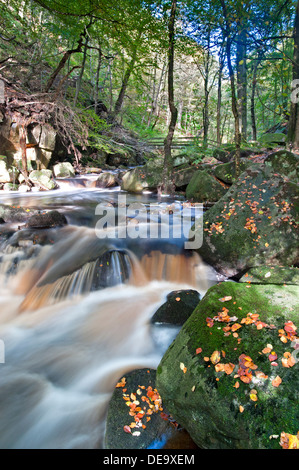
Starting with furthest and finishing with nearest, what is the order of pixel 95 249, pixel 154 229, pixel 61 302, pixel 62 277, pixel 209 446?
pixel 154 229
pixel 95 249
pixel 62 277
pixel 61 302
pixel 209 446

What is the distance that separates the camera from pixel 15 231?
5.95 m

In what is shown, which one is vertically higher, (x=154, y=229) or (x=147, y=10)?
(x=147, y=10)

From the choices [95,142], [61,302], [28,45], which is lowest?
[61,302]

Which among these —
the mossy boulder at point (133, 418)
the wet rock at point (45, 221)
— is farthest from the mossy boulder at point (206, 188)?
the mossy boulder at point (133, 418)

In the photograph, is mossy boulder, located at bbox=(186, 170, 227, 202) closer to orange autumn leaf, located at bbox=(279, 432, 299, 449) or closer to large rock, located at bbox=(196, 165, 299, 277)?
large rock, located at bbox=(196, 165, 299, 277)

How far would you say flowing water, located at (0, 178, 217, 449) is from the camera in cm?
268

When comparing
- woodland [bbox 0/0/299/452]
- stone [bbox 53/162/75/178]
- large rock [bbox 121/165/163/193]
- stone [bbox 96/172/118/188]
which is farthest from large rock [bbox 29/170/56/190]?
large rock [bbox 121/165/163/193]

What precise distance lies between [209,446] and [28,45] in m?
15.8

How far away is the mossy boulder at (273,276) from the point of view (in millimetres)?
3789

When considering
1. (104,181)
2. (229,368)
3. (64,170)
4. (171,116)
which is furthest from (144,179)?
(229,368)

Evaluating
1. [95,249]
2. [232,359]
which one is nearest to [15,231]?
[95,249]

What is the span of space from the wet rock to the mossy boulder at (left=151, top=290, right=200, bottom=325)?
3846mm

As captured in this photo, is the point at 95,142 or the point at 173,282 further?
the point at 95,142
